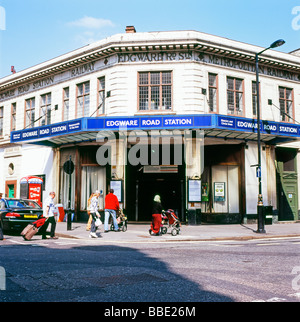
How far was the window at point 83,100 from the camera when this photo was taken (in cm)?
2295

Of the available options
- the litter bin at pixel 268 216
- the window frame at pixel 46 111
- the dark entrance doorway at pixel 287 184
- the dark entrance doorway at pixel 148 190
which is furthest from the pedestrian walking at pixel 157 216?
the window frame at pixel 46 111

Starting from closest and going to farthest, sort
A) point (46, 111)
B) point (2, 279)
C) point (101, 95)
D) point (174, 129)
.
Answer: point (2, 279) < point (174, 129) < point (101, 95) < point (46, 111)

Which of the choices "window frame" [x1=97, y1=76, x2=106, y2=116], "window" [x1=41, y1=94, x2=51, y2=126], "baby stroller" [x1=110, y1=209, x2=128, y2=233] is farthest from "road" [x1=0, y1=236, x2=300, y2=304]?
"window" [x1=41, y1=94, x2=51, y2=126]

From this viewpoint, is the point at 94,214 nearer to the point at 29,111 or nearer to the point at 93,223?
the point at 93,223

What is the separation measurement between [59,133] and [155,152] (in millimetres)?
5869

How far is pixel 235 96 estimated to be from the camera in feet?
72.9

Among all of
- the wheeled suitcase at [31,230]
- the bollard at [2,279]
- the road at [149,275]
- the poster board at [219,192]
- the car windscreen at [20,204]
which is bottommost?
the road at [149,275]

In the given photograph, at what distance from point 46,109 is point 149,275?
21.2 metres

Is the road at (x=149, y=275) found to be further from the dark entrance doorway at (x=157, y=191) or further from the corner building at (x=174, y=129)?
the dark entrance doorway at (x=157, y=191)

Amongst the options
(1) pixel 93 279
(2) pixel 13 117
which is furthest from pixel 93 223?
(2) pixel 13 117

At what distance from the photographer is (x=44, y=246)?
1081cm

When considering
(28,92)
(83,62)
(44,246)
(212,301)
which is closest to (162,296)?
(212,301)

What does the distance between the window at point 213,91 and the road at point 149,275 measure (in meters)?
12.6
